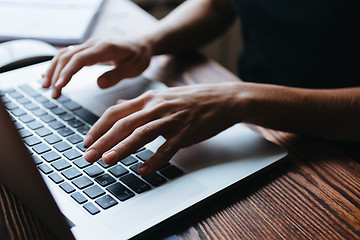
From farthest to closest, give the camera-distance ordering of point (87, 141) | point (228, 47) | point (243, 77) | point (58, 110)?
point (228, 47), point (243, 77), point (58, 110), point (87, 141)

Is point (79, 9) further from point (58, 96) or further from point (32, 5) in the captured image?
point (58, 96)

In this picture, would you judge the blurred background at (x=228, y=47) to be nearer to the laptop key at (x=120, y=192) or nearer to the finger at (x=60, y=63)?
the finger at (x=60, y=63)

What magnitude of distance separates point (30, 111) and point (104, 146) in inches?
7.8

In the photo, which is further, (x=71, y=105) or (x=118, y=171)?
(x=71, y=105)

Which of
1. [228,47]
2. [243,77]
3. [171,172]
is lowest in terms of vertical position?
[228,47]

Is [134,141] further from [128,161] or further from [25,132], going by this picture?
[25,132]

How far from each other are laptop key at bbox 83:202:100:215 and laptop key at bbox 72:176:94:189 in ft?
0.10

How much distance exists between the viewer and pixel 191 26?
0.94 m

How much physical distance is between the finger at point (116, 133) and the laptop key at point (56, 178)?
0.04 meters

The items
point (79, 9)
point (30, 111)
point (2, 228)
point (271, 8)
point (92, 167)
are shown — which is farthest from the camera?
point (79, 9)

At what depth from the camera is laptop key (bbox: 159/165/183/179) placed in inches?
19.3

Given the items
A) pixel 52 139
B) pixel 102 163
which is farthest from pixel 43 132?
pixel 102 163

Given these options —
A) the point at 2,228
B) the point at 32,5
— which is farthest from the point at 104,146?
the point at 32,5

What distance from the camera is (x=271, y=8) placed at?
92 centimetres
